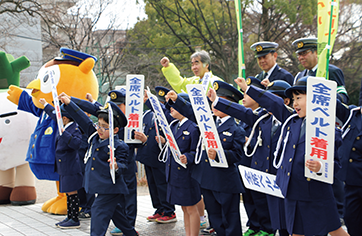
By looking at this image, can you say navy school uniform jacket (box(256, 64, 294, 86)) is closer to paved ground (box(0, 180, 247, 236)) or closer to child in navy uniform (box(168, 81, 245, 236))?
child in navy uniform (box(168, 81, 245, 236))

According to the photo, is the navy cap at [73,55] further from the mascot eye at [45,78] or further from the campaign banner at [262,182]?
the campaign banner at [262,182]

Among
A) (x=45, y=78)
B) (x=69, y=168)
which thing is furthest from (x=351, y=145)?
(x=45, y=78)

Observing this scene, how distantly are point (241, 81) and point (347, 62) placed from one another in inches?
641

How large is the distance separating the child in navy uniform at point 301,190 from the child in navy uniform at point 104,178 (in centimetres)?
192

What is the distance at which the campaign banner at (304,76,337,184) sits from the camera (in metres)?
2.84

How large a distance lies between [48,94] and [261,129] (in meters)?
3.98

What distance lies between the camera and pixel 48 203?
6605 millimetres

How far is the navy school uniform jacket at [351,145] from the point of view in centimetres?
386

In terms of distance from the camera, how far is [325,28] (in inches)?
167

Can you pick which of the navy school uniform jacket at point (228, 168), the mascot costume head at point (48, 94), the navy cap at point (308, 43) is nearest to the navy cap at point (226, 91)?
the navy school uniform jacket at point (228, 168)

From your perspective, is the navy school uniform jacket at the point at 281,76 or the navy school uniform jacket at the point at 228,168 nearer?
the navy school uniform jacket at the point at 228,168

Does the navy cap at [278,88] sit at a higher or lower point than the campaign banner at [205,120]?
higher

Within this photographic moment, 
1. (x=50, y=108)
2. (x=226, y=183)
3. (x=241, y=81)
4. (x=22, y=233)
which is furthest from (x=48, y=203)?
(x=241, y=81)

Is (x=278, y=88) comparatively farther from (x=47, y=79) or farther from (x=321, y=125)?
(x=47, y=79)
